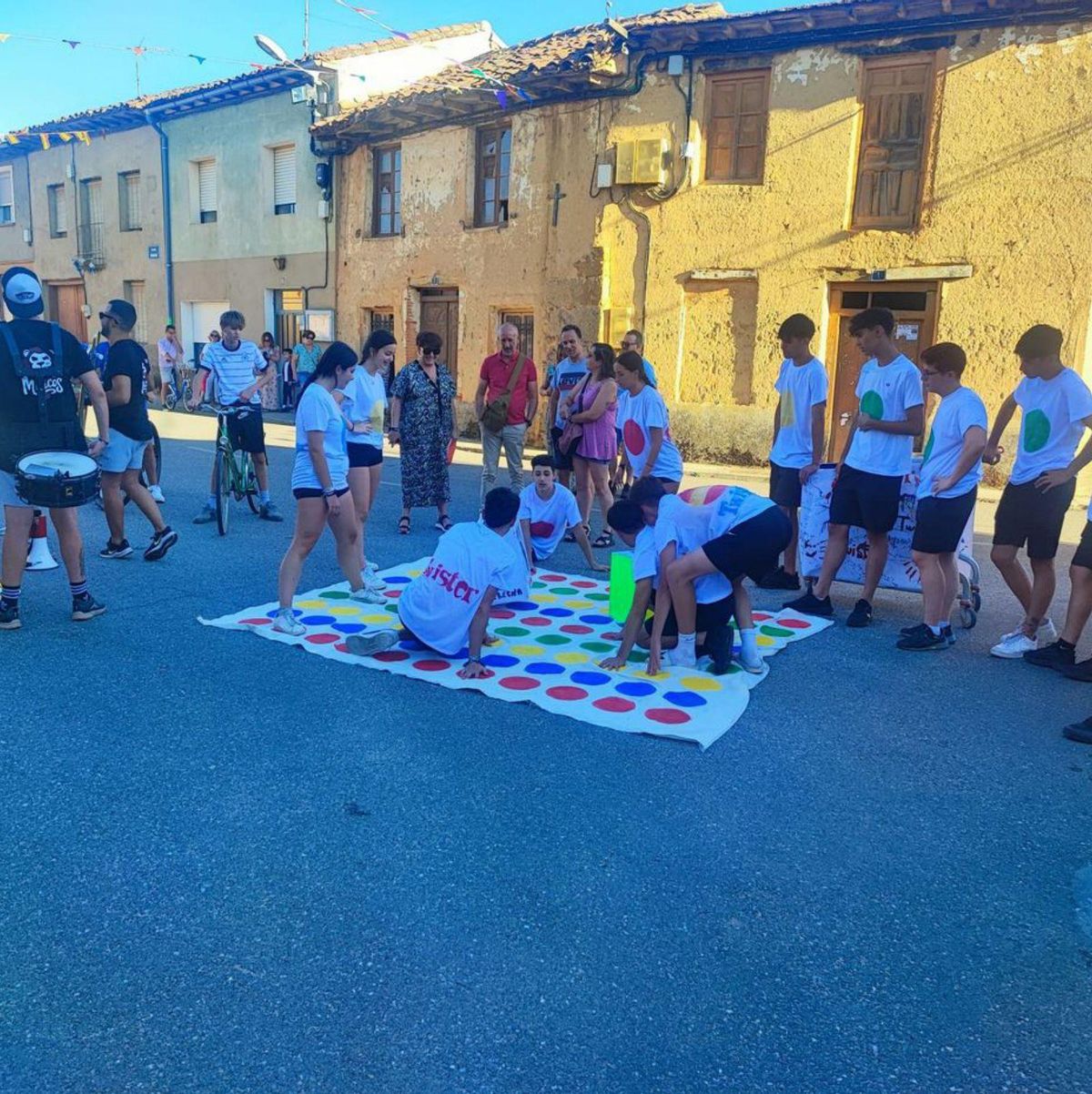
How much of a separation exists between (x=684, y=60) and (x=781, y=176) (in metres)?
2.47

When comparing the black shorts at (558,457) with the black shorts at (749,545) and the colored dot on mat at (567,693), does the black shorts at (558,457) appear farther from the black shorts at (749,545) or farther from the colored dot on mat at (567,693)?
the colored dot on mat at (567,693)

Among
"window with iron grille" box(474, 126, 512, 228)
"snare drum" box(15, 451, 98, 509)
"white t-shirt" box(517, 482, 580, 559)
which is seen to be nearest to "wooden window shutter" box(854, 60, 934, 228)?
"window with iron grille" box(474, 126, 512, 228)

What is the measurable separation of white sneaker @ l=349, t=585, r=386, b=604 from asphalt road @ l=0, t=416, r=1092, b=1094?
116cm

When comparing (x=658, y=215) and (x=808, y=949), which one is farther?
(x=658, y=215)

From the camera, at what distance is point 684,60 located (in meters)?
14.1

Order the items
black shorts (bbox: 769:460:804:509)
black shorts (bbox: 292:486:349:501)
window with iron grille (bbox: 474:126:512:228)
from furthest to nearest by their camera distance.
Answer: window with iron grille (bbox: 474:126:512:228) < black shorts (bbox: 769:460:804:509) < black shorts (bbox: 292:486:349:501)

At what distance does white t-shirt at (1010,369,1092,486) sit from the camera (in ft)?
16.6

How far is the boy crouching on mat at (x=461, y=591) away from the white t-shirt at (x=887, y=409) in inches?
89.4

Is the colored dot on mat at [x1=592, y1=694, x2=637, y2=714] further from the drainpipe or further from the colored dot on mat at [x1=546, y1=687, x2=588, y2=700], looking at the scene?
the drainpipe

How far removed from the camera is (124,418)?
6512 millimetres

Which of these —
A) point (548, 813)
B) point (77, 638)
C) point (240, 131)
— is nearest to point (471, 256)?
Answer: point (240, 131)

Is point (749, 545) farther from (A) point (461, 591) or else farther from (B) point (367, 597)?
(B) point (367, 597)

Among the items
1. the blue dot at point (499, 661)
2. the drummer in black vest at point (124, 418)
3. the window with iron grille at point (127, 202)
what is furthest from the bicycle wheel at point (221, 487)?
the window with iron grille at point (127, 202)

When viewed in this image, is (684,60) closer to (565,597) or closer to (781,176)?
(781,176)
